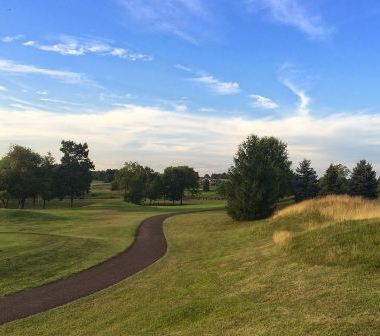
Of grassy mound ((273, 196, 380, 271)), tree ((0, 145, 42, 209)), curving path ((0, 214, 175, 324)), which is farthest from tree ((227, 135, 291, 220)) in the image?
tree ((0, 145, 42, 209))

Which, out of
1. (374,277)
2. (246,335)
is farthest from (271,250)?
(246,335)

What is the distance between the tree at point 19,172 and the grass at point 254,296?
59.0 m

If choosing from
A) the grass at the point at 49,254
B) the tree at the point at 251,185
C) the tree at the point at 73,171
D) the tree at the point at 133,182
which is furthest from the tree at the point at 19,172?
the tree at the point at 251,185

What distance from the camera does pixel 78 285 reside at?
15.9 meters

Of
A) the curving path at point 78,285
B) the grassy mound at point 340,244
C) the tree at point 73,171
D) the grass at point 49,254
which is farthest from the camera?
the tree at point 73,171

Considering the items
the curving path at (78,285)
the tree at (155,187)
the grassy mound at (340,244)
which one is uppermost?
the tree at (155,187)

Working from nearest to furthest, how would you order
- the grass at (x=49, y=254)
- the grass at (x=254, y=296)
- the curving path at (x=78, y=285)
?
1. the grass at (x=254, y=296)
2. the curving path at (x=78, y=285)
3. the grass at (x=49, y=254)

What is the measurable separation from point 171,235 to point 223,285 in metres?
17.3

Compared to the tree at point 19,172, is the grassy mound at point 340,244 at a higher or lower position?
lower

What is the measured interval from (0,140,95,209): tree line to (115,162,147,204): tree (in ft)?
36.8

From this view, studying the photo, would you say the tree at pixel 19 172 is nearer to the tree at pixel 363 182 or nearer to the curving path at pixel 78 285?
the tree at pixel 363 182

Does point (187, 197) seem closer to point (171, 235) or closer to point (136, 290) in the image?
point (171, 235)

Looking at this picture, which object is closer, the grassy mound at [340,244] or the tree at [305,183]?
the grassy mound at [340,244]

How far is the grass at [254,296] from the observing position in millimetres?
8922
